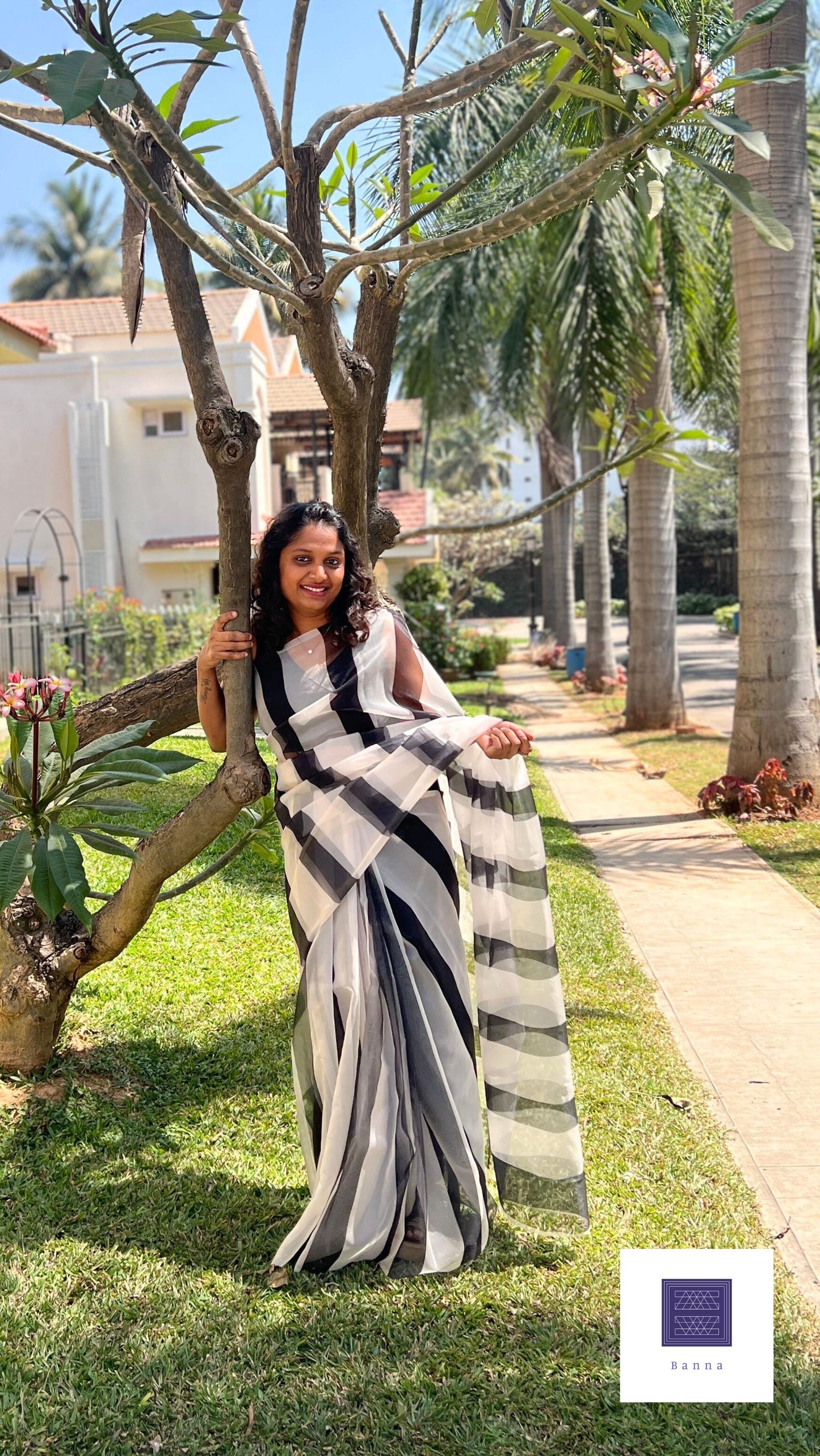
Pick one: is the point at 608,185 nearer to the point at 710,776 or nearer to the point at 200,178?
the point at 200,178

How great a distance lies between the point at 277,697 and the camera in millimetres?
3148

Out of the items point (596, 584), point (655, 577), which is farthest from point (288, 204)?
point (596, 584)

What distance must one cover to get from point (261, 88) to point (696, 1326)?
11.6ft

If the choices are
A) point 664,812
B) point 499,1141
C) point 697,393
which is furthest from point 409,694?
point 697,393

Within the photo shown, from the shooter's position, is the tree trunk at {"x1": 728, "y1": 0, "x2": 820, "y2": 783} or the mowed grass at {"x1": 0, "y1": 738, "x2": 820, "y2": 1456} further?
the tree trunk at {"x1": 728, "y1": 0, "x2": 820, "y2": 783}

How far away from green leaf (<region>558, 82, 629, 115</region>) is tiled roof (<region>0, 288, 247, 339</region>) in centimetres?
2095

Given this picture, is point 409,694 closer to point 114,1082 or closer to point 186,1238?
point 186,1238

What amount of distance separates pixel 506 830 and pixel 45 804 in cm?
118

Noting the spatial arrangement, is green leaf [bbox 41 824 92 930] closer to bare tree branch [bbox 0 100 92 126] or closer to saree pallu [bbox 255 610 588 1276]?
saree pallu [bbox 255 610 588 1276]

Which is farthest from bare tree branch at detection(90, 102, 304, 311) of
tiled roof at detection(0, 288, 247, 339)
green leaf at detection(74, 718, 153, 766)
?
tiled roof at detection(0, 288, 247, 339)

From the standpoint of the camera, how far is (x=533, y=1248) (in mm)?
3104

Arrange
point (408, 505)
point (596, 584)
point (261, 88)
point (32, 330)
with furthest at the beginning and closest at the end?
point (408, 505) → point (32, 330) → point (596, 584) → point (261, 88)

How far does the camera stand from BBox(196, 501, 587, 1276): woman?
295 cm

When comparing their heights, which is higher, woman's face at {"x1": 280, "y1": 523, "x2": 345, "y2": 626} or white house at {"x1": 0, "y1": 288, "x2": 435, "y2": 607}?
white house at {"x1": 0, "y1": 288, "x2": 435, "y2": 607}
